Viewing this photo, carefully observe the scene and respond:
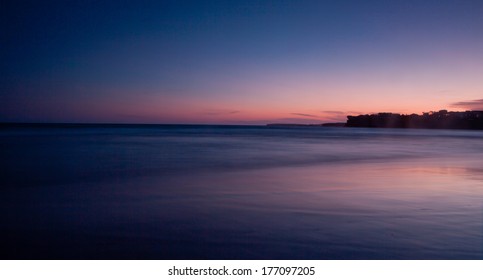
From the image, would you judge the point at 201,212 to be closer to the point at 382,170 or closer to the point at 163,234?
the point at 163,234

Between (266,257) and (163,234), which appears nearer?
(266,257)

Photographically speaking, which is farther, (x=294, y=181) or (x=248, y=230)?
(x=294, y=181)

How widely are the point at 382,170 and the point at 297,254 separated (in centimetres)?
839

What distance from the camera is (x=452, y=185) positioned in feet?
27.6

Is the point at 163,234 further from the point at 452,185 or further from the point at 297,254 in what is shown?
the point at 452,185

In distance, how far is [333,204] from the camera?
636cm

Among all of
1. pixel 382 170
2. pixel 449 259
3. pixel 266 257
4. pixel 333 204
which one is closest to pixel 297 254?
pixel 266 257

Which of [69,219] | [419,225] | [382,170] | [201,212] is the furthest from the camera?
[382,170]

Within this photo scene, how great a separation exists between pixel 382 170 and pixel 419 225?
6882 millimetres
